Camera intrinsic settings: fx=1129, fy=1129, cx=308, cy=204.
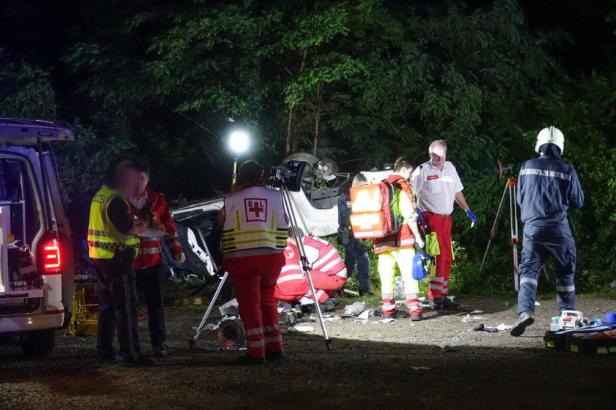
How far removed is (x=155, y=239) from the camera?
959cm

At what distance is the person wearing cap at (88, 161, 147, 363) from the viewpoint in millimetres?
9055

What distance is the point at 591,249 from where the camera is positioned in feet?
50.7

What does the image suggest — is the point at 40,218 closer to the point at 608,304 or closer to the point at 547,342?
the point at 547,342

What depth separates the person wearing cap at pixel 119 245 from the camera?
905cm

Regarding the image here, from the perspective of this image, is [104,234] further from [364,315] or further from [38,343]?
[364,315]

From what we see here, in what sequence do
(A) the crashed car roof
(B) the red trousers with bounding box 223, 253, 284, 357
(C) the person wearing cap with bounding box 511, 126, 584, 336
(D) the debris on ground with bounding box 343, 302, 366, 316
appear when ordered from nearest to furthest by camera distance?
(B) the red trousers with bounding box 223, 253, 284, 357, (C) the person wearing cap with bounding box 511, 126, 584, 336, (D) the debris on ground with bounding box 343, 302, 366, 316, (A) the crashed car roof

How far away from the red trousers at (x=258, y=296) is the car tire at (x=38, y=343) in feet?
5.65

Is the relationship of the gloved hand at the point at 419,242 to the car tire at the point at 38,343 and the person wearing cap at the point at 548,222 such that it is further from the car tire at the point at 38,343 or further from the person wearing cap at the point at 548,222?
the car tire at the point at 38,343

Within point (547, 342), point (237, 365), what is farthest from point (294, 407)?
point (547, 342)

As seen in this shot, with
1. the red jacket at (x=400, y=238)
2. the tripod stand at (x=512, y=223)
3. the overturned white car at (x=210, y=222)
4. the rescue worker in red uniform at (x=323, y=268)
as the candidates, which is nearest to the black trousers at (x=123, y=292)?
the rescue worker in red uniform at (x=323, y=268)

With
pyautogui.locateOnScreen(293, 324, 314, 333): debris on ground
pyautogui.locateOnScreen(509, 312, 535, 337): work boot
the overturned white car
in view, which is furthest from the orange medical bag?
the overturned white car

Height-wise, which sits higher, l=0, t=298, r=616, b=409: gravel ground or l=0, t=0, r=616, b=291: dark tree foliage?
l=0, t=0, r=616, b=291: dark tree foliage

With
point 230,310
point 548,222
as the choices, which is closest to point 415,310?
point 230,310

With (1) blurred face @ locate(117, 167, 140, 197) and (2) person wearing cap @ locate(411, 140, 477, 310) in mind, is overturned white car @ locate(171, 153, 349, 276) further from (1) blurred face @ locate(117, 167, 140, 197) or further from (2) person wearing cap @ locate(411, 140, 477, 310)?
(1) blurred face @ locate(117, 167, 140, 197)
